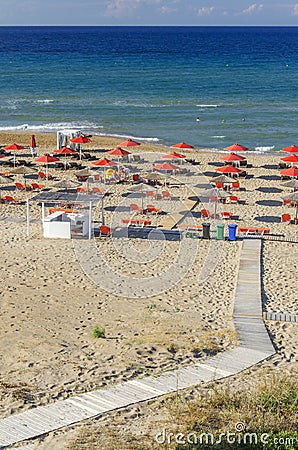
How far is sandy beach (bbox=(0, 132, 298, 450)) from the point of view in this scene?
1047cm

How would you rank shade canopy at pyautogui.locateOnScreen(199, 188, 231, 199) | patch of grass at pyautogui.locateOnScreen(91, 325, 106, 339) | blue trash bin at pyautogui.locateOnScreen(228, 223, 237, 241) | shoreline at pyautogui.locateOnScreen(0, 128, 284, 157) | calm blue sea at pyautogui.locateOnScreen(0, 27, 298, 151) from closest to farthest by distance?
patch of grass at pyautogui.locateOnScreen(91, 325, 106, 339), blue trash bin at pyautogui.locateOnScreen(228, 223, 237, 241), shade canopy at pyautogui.locateOnScreen(199, 188, 231, 199), shoreline at pyautogui.locateOnScreen(0, 128, 284, 157), calm blue sea at pyautogui.locateOnScreen(0, 27, 298, 151)

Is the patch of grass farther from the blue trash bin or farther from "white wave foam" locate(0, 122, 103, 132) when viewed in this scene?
"white wave foam" locate(0, 122, 103, 132)

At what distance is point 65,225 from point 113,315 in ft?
19.9

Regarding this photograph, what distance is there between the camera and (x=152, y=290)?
15.2 m

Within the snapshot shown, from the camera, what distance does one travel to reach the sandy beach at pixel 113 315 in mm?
10469

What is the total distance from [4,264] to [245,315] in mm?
6716

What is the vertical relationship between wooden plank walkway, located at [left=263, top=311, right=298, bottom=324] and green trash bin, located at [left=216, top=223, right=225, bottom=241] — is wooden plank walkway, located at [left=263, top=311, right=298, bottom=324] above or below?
below

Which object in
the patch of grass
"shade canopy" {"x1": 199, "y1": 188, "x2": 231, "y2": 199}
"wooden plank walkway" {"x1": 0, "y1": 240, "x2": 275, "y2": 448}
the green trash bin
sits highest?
"shade canopy" {"x1": 199, "y1": 188, "x2": 231, "y2": 199}

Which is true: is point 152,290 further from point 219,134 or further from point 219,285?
point 219,134

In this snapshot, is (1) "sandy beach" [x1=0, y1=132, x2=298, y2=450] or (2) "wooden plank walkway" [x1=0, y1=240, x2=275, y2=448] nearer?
(2) "wooden plank walkway" [x1=0, y1=240, x2=275, y2=448]

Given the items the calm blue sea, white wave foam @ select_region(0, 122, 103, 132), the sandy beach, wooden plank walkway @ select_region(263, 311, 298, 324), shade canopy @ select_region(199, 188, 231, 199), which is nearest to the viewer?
the sandy beach

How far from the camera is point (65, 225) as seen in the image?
62.3ft

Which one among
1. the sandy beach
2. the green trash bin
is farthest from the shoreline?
the green trash bin

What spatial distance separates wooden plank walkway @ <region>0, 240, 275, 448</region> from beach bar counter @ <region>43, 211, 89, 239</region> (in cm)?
705
